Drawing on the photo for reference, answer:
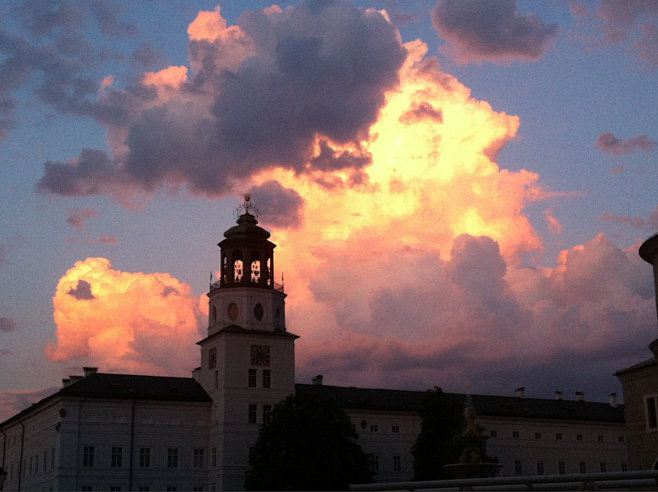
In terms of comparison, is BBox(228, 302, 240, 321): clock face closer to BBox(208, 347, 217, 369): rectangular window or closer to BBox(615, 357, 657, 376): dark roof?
BBox(208, 347, 217, 369): rectangular window

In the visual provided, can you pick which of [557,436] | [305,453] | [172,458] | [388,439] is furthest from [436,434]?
[557,436]

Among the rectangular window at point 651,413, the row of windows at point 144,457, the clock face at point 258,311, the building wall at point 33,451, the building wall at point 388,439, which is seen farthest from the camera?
the building wall at point 388,439

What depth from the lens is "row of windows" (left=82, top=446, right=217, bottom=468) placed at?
77188 mm

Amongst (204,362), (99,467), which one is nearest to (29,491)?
(99,467)

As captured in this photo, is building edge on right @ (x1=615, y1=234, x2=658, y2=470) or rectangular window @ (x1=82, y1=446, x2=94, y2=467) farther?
rectangular window @ (x1=82, y1=446, x2=94, y2=467)

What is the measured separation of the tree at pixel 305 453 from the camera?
7019cm

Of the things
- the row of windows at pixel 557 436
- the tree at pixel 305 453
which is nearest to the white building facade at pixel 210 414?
the row of windows at pixel 557 436

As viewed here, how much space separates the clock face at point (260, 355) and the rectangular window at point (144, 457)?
1141 cm

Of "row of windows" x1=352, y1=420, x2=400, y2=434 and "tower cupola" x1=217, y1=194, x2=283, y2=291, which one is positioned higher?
"tower cupola" x1=217, y1=194, x2=283, y2=291

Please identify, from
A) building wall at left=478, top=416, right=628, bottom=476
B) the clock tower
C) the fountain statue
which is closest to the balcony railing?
the clock tower

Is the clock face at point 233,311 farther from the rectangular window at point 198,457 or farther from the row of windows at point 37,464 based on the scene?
the row of windows at point 37,464

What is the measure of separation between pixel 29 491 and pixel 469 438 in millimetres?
59385

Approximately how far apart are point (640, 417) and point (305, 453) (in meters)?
28.3

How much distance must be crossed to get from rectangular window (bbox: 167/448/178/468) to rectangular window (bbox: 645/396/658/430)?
4333 cm
